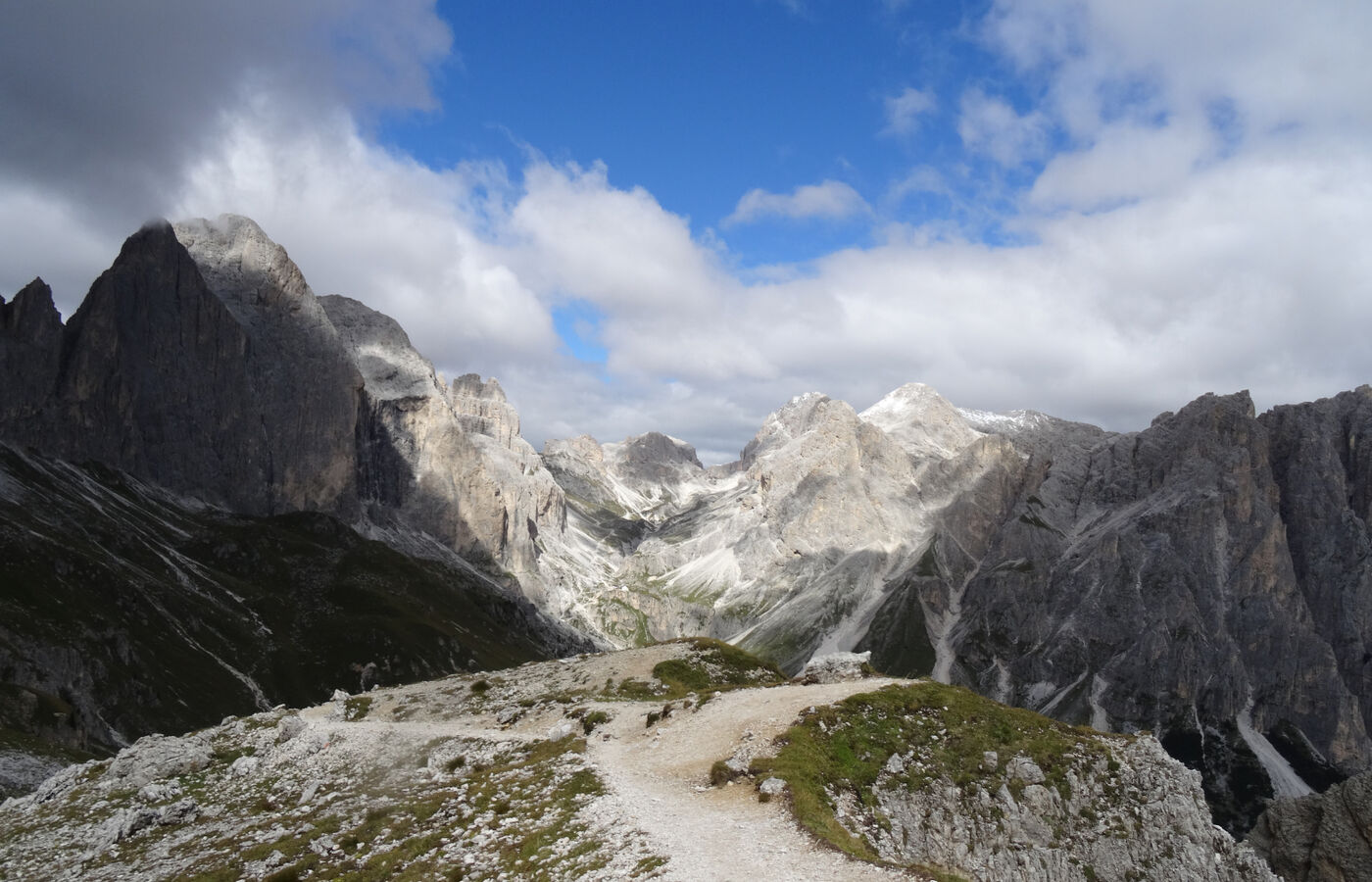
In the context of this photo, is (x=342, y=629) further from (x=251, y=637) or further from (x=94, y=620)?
(x=94, y=620)

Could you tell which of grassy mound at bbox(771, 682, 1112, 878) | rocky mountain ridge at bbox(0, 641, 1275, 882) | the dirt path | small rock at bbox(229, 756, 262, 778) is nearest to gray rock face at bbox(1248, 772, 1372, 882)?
rocky mountain ridge at bbox(0, 641, 1275, 882)

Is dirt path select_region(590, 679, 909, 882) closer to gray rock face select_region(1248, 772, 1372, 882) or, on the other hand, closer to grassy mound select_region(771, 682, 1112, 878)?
grassy mound select_region(771, 682, 1112, 878)

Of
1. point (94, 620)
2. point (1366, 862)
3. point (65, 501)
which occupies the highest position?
point (65, 501)

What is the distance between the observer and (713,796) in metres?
28.9

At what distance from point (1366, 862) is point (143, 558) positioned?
19569 centimetres

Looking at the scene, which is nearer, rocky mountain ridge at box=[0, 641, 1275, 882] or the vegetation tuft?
rocky mountain ridge at box=[0, 641, 1275, 882]

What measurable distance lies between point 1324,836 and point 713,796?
6502 cm

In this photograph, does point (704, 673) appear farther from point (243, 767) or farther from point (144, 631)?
point (144, 631)

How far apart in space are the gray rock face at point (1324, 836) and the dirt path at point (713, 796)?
1960 inches

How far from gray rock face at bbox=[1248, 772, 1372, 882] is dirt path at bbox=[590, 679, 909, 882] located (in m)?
49.8

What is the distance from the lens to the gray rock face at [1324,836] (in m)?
62.4

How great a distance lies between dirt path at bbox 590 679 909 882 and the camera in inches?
856

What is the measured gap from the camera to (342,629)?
175 metres

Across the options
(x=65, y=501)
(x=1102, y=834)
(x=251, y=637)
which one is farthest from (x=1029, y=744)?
(x=65, y=501)
